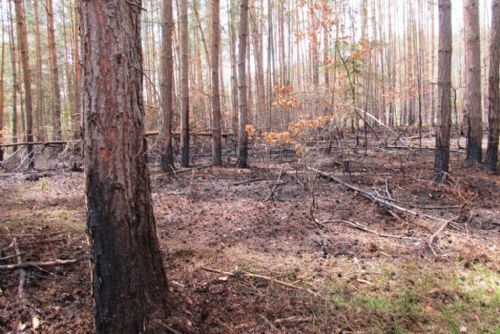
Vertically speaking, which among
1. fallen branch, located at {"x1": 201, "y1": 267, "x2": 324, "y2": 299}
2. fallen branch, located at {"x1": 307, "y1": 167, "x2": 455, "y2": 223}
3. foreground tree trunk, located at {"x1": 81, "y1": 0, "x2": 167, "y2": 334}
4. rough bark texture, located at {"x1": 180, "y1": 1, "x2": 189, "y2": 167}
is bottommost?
fallen branch, located at {"x1": 201, "y1": 267, "x2": 324, "y2": 299}

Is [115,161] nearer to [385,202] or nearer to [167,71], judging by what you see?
[385,202]

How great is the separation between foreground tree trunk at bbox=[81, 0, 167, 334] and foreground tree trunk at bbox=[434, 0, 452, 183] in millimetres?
5040

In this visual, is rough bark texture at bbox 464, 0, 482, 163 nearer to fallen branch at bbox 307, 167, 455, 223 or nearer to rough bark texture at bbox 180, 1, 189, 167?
fallen branch at bbox 307, 167, 455, 223

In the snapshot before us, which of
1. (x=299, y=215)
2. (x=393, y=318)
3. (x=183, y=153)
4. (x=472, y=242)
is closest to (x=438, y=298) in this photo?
(x=393, y=318)

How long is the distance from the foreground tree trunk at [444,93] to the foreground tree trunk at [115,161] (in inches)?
198

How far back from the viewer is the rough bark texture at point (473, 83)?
7.26 m

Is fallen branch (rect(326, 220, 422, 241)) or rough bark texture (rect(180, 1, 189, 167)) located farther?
rough bark texture (rect(180, 1, 189, 167))

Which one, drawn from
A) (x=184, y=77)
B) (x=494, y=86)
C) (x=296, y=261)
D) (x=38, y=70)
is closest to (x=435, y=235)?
(x=296, y=261)

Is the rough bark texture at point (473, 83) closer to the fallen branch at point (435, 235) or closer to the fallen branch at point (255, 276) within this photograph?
the fallen branch at point (435, 235)

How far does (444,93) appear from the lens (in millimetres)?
5582

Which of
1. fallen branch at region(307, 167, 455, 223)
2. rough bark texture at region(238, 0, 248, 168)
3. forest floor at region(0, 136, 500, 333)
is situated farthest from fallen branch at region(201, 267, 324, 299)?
rough bark texture at region(238, 0, 248, 168)

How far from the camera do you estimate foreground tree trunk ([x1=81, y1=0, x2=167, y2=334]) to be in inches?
71.6

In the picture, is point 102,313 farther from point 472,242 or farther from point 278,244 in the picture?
point 472,242

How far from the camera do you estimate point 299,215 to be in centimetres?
438
